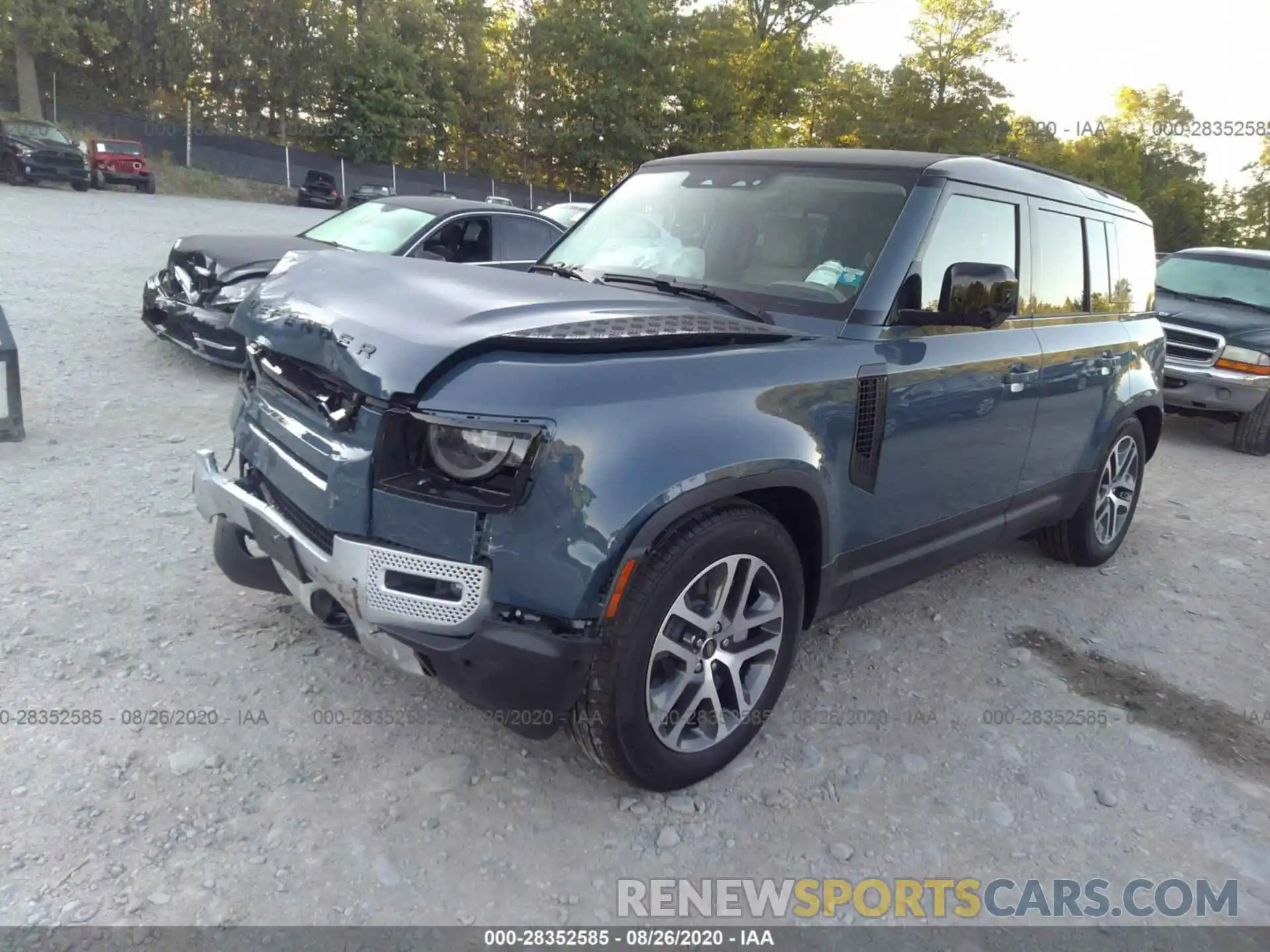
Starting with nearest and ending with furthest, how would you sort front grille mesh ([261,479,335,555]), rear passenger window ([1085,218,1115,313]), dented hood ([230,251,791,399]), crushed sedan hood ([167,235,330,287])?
dented hood ([230,251,791,399])
front grille mesh ([261,479,335,555])
rear passenger window ([1085,218,1115,313])
crushed sedan hood ([167,235,330,287])

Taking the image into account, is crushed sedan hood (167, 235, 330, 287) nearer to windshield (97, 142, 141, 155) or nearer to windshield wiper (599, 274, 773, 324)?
windshield wiper (599, 274, 773, 324)

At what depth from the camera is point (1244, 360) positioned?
8555mm

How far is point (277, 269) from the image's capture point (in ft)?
11.2

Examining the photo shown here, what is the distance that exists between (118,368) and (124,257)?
708 cm

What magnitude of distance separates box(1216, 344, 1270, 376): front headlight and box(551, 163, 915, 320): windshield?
6.59m

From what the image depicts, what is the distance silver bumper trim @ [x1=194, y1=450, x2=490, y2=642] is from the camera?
246 centimetres

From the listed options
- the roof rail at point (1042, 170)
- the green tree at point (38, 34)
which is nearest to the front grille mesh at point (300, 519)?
the roof rail at point (1042, 170)

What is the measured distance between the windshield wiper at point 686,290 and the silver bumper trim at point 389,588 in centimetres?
141

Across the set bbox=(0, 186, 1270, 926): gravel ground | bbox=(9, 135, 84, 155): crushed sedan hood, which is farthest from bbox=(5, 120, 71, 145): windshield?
bbox=(0, 186, 1270, 926): gravel ground

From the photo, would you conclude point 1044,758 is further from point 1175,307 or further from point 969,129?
point 969,129

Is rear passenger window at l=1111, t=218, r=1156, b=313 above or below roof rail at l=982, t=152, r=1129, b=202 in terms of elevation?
below
